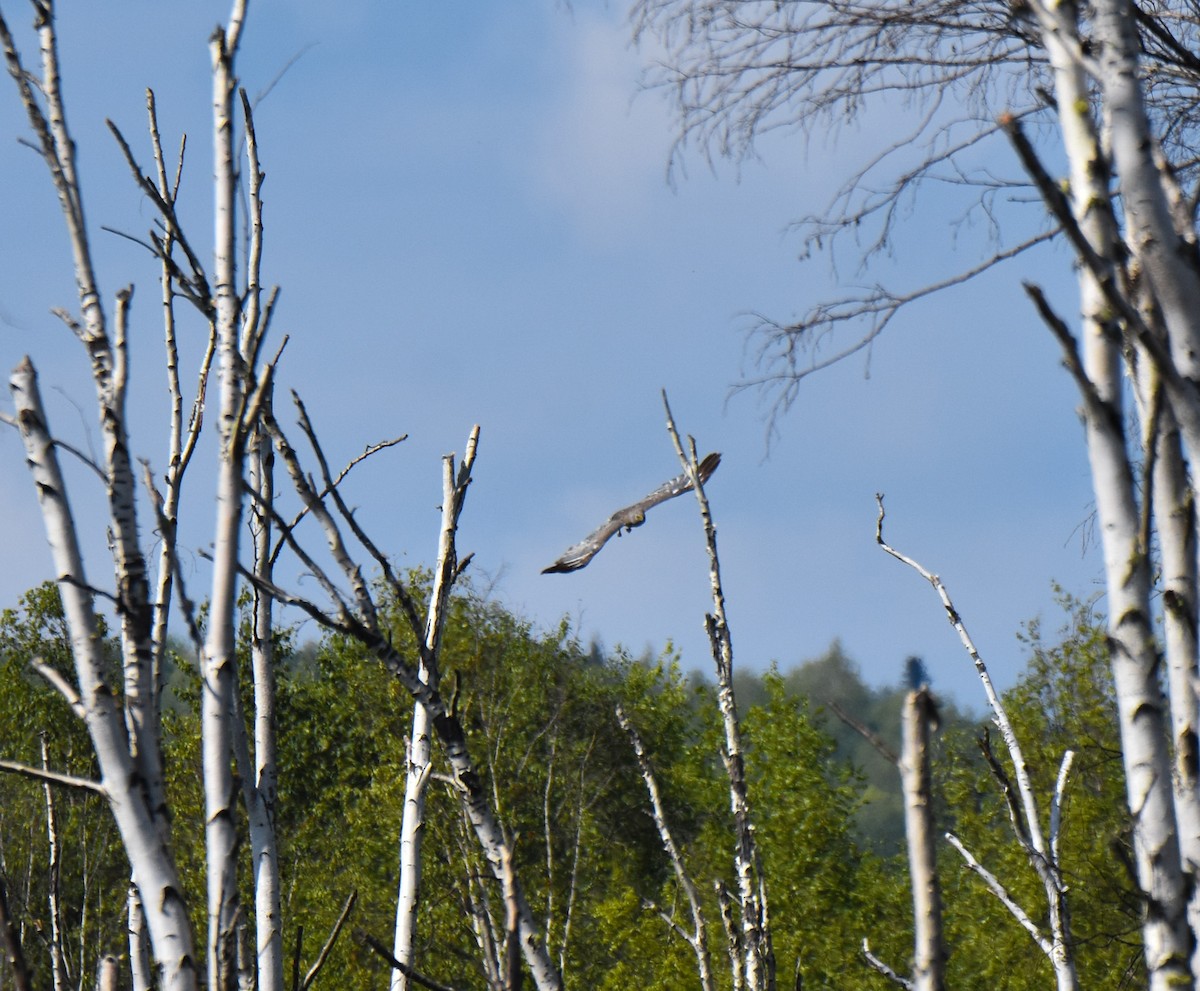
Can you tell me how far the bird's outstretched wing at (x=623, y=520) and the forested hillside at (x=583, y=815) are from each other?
11.6m

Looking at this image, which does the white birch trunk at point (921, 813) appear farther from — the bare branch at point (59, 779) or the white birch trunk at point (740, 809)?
the white birch trunk at point (740, 809)

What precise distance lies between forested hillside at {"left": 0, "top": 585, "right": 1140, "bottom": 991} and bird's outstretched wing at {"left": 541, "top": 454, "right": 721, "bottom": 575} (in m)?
11.6

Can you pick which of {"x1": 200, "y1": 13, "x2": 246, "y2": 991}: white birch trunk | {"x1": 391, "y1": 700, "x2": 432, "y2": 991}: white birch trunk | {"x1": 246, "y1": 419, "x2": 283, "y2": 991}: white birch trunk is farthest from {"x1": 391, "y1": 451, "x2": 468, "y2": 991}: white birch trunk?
{"x1": 200, "y1": 13, "x2": 246, "y2": 991}: white birch trunk

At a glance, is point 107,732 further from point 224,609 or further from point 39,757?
point 39,757

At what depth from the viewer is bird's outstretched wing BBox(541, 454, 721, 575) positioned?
3.99 m

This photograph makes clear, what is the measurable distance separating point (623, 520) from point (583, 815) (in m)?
15.7

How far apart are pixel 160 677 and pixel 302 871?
19.7 meters

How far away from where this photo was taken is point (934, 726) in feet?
4.52

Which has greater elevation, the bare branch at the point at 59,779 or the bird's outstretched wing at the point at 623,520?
the bird's outstretched wing at the point at 623,520

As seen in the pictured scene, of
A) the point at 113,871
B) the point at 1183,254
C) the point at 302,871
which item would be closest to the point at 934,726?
the point at 1183,254

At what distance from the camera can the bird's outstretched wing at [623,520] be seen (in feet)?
13.1

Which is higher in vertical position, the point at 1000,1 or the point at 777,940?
the point at 1000,1

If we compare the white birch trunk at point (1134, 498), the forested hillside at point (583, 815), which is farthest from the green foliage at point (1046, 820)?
the white birch trunk at point (1134, 498)

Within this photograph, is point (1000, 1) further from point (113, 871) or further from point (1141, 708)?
point (113, 871)
